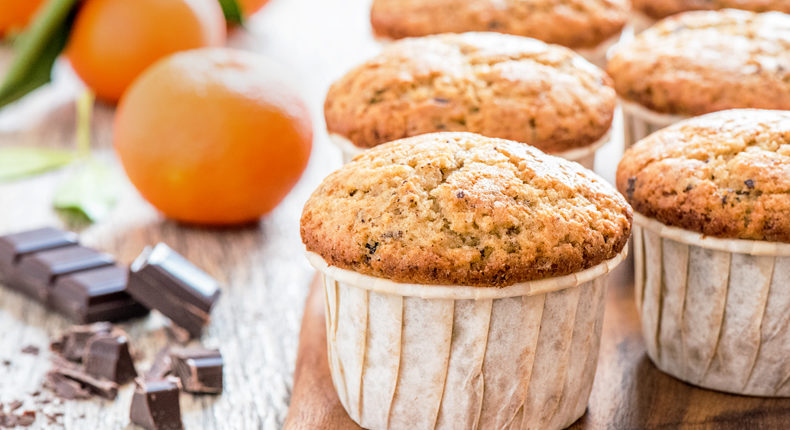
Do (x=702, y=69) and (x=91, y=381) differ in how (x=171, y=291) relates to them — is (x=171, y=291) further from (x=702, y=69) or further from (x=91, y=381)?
(x=702, y=69)

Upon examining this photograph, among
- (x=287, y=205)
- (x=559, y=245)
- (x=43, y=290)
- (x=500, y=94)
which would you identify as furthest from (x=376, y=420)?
(x=287, y=205)

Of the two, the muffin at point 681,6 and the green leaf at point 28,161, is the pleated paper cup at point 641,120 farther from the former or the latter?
the green leaf at point 28,161

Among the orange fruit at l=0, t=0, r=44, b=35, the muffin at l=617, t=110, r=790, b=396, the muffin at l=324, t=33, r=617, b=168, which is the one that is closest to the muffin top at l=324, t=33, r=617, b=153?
the muffin at l=324, t=33, r=617, b=168

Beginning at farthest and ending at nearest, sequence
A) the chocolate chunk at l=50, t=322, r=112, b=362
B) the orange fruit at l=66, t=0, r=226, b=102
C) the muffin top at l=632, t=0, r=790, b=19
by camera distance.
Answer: the orange fruit at l=66, t=0, r=226, b=102 → the muffin top at l=632, t=0, r=790, b=19 → the chocolate chunk at l=50, t=322, r=112, b=362

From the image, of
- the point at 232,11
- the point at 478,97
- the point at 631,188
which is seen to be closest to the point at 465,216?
the point at 631,188

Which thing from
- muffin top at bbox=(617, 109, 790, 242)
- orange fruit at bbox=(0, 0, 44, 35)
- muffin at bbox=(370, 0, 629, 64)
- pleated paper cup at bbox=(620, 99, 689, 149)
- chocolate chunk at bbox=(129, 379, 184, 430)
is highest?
muffin top at bbox=(617, 109, 790, 242)

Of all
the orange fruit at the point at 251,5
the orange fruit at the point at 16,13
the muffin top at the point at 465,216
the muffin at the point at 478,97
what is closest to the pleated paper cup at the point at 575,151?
the muffin at the point at 478,97

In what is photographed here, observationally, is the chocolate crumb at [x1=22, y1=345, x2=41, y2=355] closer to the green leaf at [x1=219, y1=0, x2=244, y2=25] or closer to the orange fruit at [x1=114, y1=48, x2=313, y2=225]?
the orange fruit at [x1=114, y1=48, x2=313, y2=225]

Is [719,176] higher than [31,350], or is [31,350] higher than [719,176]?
[719,176]
